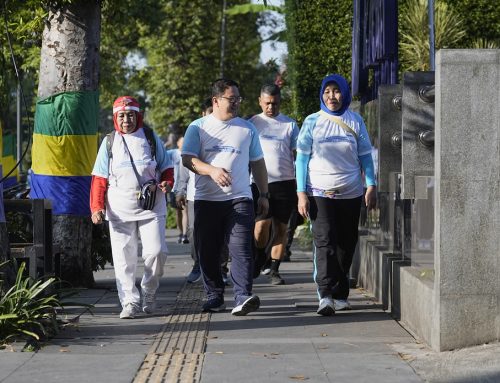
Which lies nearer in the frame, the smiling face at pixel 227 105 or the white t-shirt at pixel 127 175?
the white t-shirt at pixel 127 175

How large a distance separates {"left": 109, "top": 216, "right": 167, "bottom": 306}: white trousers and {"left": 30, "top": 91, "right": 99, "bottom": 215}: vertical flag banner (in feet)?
6.87

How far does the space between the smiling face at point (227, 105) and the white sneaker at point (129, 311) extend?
170 cm

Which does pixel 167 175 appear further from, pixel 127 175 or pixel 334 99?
pixel 334 99

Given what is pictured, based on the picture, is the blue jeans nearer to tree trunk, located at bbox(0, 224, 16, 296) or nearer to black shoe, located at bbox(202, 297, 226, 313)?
black shoe, located at bbox(202, 297, 226, 313)

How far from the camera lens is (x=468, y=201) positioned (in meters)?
7.61

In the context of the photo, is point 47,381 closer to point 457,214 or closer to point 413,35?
point 457,214

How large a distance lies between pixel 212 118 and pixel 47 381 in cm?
394

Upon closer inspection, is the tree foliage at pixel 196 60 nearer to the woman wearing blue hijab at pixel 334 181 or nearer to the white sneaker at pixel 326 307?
the woman wearing blue hijab at pixel 334 181

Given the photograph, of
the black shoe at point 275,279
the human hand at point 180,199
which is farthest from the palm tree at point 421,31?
the black shoe at point 275,279

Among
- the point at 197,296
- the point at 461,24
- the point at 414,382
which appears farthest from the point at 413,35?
the point at 414,382

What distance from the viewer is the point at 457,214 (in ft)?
25.0

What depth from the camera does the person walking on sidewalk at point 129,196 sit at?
393 inches

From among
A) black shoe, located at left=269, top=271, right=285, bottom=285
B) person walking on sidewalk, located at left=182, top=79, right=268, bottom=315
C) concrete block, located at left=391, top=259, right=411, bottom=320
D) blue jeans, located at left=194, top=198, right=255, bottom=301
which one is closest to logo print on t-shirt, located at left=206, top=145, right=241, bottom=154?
person walking on sidewalk, located at left=182, top=79, right=268, bottom=315

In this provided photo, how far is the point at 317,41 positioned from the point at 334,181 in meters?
10.2
